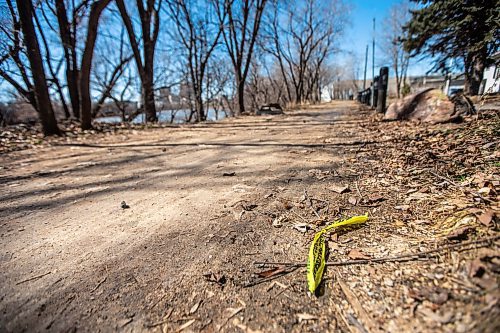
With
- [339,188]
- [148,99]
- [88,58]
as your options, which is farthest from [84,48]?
[339,188]

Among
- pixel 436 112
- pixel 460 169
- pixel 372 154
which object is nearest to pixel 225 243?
pixel 460 169

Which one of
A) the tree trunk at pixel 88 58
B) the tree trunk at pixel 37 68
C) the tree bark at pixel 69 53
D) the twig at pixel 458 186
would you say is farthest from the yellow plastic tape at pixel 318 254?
the tree bark at pixel 69 53

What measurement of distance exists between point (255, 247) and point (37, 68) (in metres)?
6.60

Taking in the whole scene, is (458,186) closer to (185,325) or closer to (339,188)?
(339,188)

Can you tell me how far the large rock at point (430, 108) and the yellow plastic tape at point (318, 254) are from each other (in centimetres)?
369

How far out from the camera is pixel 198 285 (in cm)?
106

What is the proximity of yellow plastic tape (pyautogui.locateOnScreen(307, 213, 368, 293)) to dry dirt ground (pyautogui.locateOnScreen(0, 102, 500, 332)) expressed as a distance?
0.04 m

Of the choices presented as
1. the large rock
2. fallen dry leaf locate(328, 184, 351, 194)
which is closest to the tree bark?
fallen dry leaf locate(328, 184, 351, 194)

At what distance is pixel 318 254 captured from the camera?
3.88 ft

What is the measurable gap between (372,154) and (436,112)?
233 centimetres

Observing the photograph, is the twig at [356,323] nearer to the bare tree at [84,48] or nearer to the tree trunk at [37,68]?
the tree trunk at [37,68]

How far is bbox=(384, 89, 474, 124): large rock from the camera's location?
3829mm

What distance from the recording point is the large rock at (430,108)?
3.83 meters

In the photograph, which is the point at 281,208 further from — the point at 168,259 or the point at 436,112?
the point at 436,112
